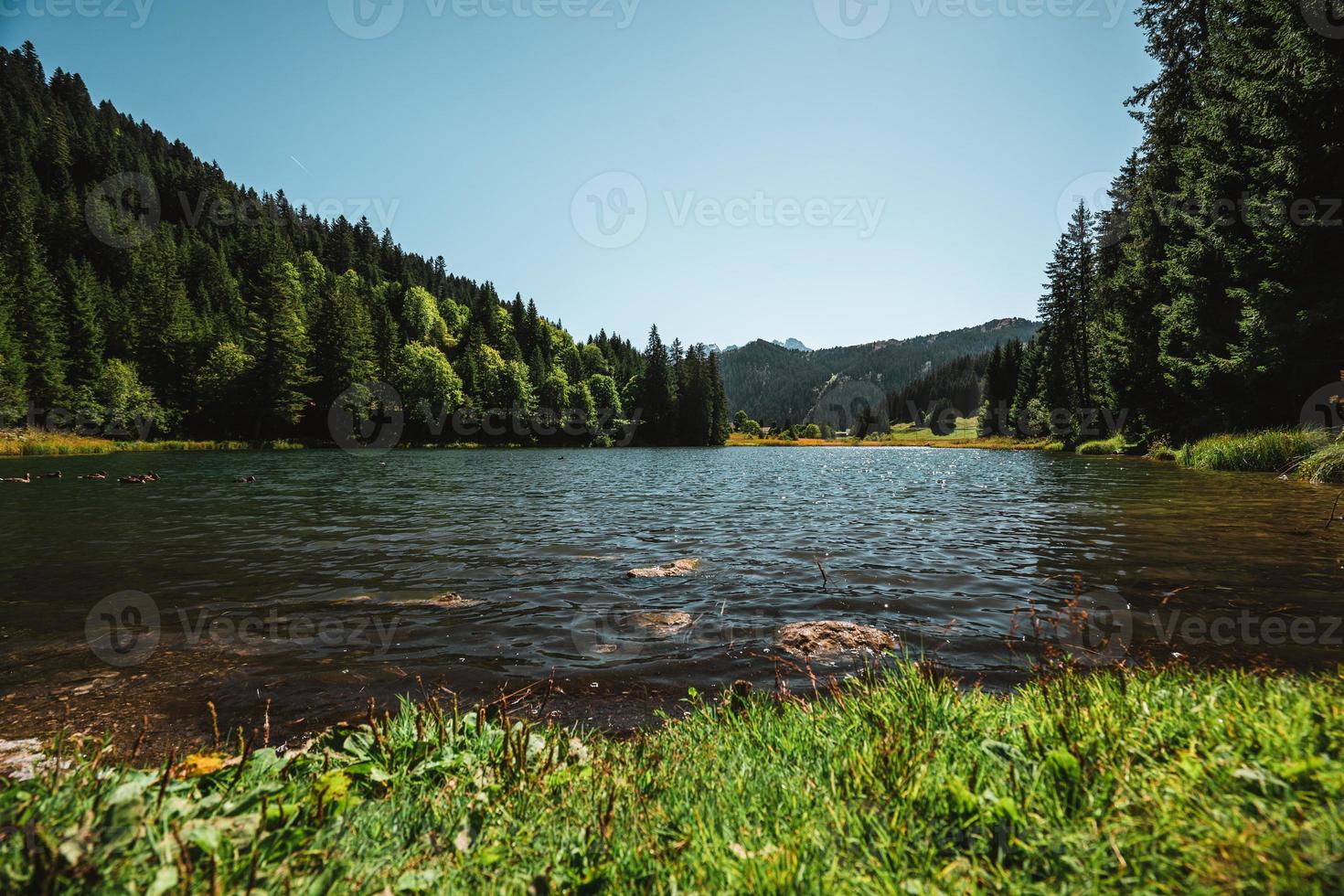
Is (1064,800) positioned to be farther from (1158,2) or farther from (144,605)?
(1158,2)

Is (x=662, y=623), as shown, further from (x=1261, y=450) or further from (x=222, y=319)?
(x=222, y=319)

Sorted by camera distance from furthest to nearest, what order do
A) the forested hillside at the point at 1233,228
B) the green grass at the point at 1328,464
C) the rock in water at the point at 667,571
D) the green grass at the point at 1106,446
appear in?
the green grass at the point at 1106,446, the forested hillside at the point at 1233,228, the green grass at the point at 1328,464, the rock in water at the point at 667,571

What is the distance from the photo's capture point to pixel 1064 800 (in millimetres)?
2904

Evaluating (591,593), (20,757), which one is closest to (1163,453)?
(591,593)

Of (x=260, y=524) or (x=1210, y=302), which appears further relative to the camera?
(x=1210, y=302)

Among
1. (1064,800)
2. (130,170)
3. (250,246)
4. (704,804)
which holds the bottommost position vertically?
(704,804)

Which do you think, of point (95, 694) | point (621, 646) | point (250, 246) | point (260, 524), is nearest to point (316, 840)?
point (621, 646)

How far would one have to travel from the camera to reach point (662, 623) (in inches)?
356

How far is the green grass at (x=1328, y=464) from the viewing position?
63.9 ft

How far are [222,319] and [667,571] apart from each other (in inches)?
4563

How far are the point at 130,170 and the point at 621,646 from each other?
194620 millimetres

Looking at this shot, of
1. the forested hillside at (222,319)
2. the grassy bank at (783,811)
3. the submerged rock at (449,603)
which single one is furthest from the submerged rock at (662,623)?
the forested hillside at (222,319)

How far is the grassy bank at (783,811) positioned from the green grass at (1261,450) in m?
28.5

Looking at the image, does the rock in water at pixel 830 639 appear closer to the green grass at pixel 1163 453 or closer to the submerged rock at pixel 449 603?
the submerged rock at pixel 449 603
